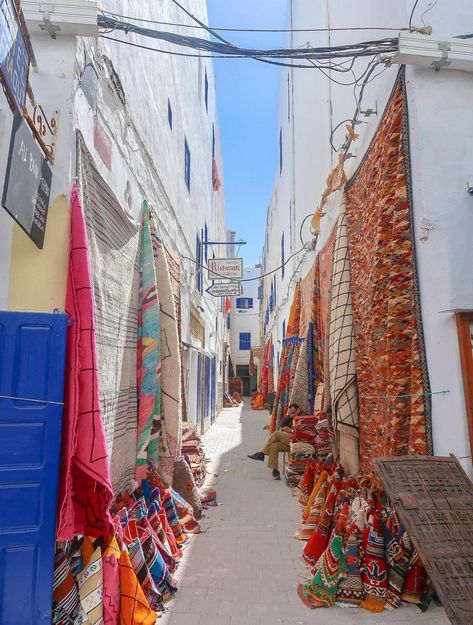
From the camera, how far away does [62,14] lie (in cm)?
265

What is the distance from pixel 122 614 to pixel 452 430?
2.26 meters

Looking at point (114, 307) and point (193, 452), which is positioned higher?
point (114, 307)

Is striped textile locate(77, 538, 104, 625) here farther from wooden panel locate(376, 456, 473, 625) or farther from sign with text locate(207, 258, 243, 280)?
sign with text locate(207, 258, 243, 280)

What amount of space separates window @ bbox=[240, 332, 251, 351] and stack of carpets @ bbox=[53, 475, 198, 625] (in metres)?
28.6

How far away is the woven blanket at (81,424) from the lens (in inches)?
89.7

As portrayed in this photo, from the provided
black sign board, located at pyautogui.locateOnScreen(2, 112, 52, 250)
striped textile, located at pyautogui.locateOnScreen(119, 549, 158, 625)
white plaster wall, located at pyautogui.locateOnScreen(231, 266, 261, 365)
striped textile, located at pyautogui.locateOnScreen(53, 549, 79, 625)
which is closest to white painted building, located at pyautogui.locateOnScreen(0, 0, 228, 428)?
black sign board, located at pyautogui.locateOnScreen(2, 112, 52, 250)

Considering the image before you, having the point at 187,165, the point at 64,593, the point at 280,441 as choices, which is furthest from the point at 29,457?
the point at 187,165

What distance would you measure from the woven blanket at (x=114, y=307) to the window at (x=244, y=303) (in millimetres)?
29102

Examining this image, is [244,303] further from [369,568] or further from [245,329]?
[369,568]

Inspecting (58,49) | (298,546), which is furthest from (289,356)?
(58,49)

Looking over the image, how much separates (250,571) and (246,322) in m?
29.3

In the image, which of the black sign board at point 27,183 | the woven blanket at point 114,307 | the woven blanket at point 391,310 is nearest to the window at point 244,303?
the woven blanket at point 391,310

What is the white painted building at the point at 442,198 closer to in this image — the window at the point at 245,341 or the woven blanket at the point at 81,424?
the woven blanket at the point at 81,424

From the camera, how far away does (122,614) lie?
244cm
